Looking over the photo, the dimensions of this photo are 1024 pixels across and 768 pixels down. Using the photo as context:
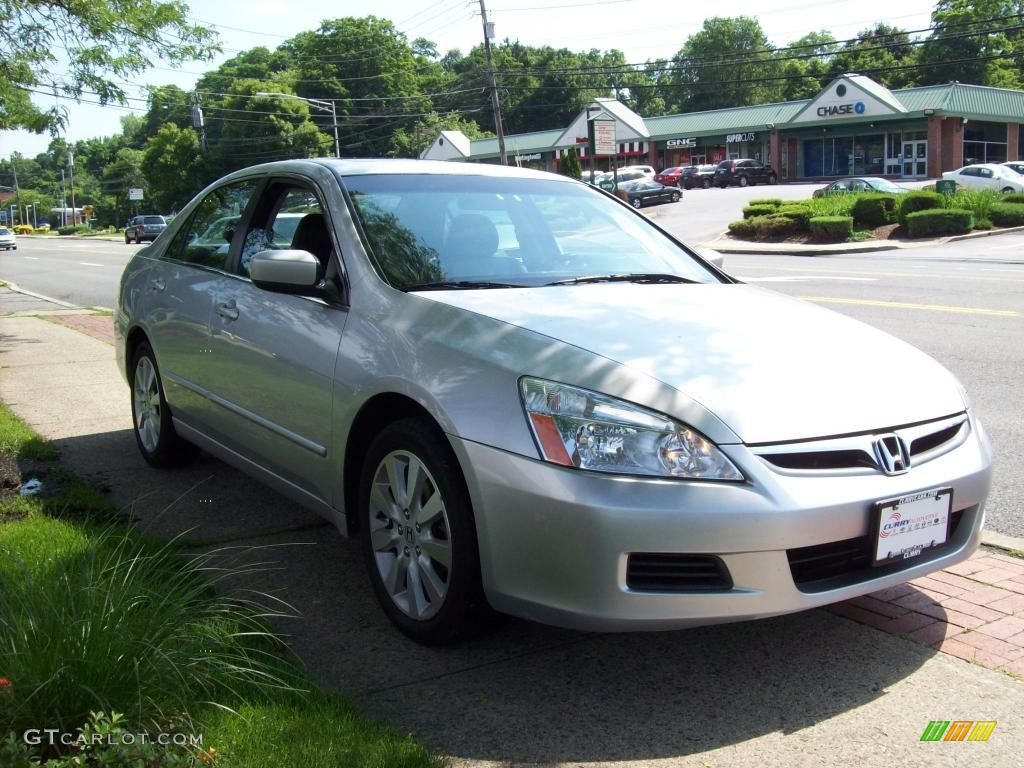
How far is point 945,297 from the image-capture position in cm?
1402

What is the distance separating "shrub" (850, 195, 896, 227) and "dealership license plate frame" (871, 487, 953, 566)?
96.3ft

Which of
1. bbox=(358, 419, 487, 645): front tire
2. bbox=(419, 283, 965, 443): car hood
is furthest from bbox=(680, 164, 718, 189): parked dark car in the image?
bbox=(358, 419, 487, 645): front tire

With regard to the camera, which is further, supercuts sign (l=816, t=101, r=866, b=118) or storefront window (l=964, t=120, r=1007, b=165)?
storefront window (l=964, t=120, r=1007, b=165)

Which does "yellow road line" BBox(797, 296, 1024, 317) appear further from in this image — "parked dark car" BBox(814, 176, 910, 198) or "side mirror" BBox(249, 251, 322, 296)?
"parked dark car" BBox(814, 176, 910, 198)

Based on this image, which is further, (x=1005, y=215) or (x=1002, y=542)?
(x=1005, y=215)

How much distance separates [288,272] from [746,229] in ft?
98.0

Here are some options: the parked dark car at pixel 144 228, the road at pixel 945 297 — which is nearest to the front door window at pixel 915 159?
the road at pixel 945 297

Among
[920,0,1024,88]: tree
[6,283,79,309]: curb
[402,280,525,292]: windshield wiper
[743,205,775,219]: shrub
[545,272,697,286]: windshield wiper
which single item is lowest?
[6,283,79,309]: curb

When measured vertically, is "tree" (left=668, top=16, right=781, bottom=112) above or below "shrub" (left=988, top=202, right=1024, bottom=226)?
above

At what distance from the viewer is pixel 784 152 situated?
66000 millimetres

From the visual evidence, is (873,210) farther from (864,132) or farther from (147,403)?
(864,132)

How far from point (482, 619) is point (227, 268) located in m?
2.52

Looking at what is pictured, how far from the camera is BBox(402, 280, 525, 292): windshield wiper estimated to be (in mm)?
3898
